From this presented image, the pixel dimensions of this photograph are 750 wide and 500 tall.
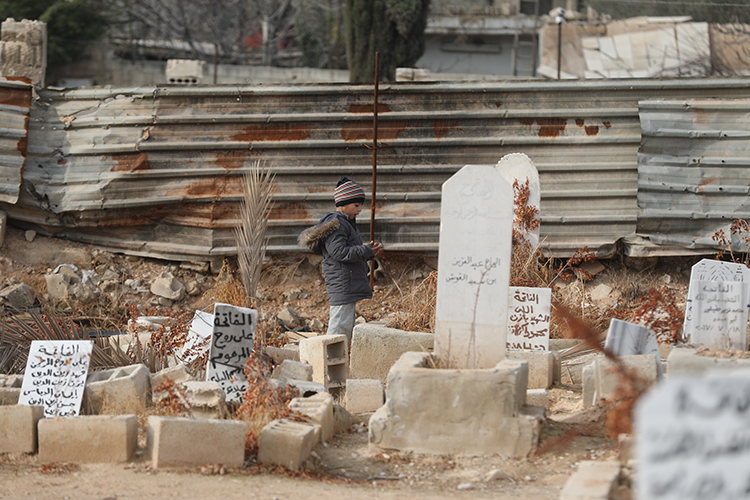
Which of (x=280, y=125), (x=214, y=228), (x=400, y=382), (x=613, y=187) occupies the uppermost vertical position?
(x=280, y=125)

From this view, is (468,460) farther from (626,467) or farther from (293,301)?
(293,301)

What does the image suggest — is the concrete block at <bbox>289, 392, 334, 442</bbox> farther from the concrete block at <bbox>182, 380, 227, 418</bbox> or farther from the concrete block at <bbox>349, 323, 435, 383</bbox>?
the concrete block at <bbox>349, 323, 435, 383</bbox>

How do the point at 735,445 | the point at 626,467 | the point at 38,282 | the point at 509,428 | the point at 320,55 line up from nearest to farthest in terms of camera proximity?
1. the point at 735,445
2. the point at 626,467
3. the point at 509,428
4. the point at 38,282
5. the point at 320,55

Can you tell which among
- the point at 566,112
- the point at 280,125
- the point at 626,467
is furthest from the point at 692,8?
the point at 626,467

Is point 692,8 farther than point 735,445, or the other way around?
point 692,8

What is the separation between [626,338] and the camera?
5477mm

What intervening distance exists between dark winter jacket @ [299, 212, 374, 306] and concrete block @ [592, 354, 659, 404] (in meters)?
2.37

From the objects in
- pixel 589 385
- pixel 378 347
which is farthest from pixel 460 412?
pixel 378 347


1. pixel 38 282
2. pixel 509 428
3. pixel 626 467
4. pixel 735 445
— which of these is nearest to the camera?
pixel 735 445

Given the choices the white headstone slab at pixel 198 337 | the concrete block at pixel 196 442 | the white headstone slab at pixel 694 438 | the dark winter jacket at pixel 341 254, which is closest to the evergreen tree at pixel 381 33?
the dark winter jacket at pixel 341 254

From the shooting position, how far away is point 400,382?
4750 mm

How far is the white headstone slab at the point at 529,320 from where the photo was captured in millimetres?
6629

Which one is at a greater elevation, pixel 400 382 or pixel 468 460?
pixel 400 382

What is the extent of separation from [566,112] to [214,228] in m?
4.73
